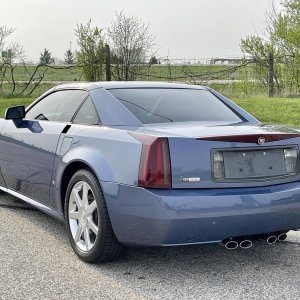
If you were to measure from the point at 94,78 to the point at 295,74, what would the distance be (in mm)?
7453

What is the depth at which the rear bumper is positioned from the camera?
342 cm

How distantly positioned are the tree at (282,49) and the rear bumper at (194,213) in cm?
1572

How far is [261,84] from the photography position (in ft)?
65.6

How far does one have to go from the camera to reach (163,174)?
3.48m

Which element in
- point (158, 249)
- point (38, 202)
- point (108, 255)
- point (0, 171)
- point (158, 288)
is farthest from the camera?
point (0, 171)

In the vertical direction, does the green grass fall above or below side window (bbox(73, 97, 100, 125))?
below

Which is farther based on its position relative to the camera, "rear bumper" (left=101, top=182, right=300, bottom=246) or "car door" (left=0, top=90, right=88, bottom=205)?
"car door" (left=0, top=90, right=88, bottom=205)

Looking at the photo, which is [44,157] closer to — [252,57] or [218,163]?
[218,163]

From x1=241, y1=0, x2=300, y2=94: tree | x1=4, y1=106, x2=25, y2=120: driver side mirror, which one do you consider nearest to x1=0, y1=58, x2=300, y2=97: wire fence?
x1=241, y1=0, x2=300, y2=94: tree

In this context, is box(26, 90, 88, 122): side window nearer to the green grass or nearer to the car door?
the car door

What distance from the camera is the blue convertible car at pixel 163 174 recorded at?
3.48m

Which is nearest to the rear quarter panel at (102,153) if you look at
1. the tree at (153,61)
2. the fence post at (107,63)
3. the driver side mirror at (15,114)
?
the driver side mirror at (15,114)

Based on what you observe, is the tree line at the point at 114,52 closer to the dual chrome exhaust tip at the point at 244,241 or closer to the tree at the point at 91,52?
the tree at the point at 91,52

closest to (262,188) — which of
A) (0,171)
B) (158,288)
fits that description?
(158,288)
